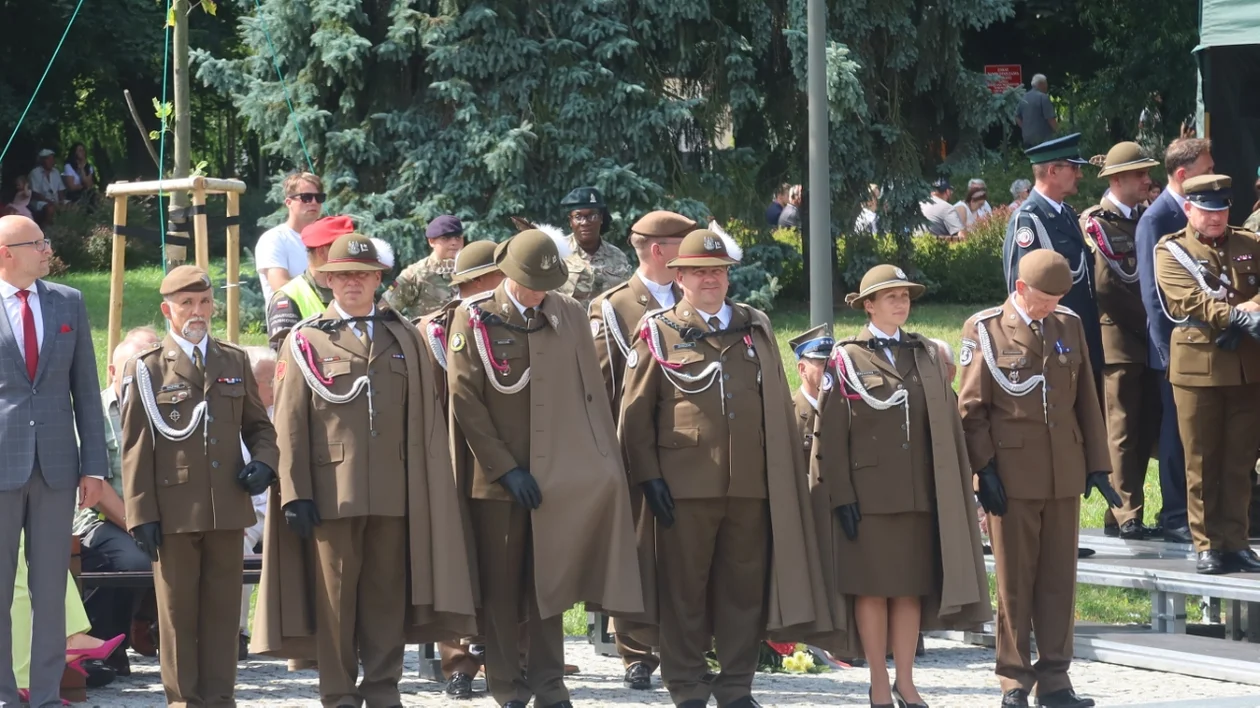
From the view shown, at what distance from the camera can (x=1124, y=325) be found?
9461 millimetres

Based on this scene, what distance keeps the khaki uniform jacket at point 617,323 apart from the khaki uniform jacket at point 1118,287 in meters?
2.52

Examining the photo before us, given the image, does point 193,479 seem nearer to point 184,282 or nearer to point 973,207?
point 184,282

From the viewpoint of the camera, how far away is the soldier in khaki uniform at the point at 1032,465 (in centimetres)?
757

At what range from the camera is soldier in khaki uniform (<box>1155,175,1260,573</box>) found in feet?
28.5

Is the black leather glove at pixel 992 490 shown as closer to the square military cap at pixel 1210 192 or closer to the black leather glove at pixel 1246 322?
the black leather glove at pixel 1246 322

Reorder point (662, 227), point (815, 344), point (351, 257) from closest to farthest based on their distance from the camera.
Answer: point (351, 257) → point (815, 344) → point (662, 227)

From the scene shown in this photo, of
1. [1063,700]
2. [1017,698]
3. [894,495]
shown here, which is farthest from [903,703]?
[894,495]

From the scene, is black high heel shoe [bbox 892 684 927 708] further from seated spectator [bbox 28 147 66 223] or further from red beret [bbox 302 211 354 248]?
seated spectator [bbox 28 147 66 223]

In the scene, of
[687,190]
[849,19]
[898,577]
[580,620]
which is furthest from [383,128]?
[898,577]

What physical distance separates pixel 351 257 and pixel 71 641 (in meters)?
2.22

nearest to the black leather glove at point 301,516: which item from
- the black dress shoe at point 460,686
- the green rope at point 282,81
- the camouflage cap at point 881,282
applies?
the black dress shoe at point 460,686

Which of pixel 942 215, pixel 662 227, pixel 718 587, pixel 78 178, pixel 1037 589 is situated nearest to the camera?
pixel 718 587

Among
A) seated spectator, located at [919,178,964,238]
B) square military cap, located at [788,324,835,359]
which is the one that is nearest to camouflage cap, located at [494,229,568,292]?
square military cap, located at [788,324,835,359]

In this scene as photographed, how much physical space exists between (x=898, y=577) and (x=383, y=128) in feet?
36.3
